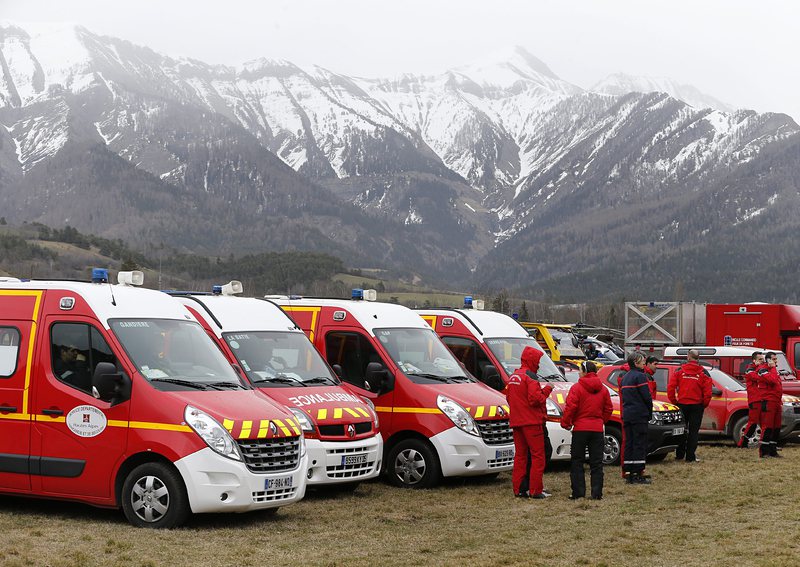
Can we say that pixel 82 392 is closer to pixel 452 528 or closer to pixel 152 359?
pixel 152 359

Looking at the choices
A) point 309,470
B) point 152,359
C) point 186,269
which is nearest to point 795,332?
point 309,470

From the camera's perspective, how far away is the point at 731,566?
918 centimetres

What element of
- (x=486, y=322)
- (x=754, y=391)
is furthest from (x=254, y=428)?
(x=754, y=391)

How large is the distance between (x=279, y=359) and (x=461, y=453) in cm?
261

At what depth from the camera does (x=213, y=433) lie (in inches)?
419

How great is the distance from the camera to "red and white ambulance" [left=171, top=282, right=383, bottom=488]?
1282 cm

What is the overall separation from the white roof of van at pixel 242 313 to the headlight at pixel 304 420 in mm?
1568

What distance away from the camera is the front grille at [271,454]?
10.8 meters

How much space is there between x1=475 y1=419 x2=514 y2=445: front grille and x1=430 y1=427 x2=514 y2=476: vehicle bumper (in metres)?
0.11

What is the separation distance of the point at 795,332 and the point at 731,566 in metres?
22.6

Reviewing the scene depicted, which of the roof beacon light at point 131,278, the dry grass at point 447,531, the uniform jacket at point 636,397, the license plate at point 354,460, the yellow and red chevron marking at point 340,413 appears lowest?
the dry grass at point 447,531

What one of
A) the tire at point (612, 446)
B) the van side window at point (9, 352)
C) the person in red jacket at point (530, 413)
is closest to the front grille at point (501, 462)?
the person in red jacket at point (530, 413)

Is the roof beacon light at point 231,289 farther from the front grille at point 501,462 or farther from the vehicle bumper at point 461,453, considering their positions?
the front grille at point 501,462

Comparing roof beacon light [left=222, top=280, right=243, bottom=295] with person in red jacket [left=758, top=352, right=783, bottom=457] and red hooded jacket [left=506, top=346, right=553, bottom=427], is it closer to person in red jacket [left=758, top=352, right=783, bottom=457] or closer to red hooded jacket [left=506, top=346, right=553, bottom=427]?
red hooded jacket [left=506, top=346, right=553, bottom=427]
